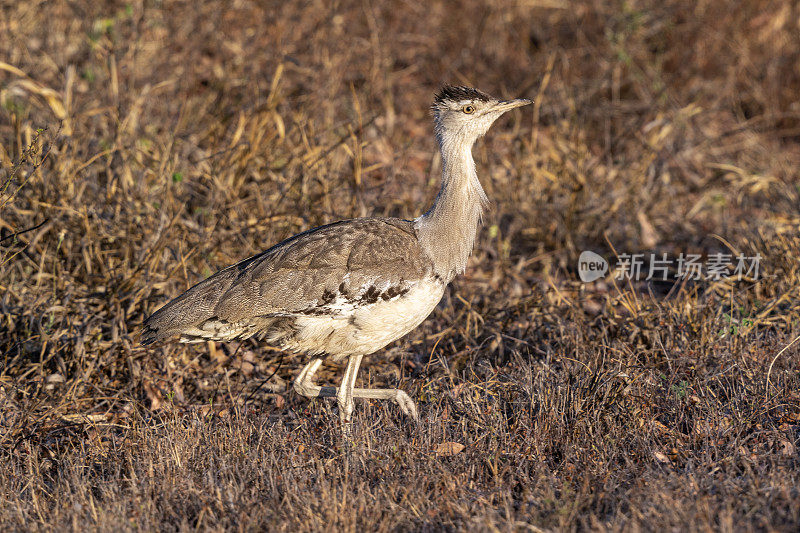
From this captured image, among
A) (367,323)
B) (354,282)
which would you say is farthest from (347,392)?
(354,282)

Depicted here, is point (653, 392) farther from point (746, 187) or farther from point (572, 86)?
point (572, 86)

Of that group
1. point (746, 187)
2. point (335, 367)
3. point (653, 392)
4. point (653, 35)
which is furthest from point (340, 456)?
point (653, 35)

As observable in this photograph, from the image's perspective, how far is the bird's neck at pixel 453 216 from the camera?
14.4 feet

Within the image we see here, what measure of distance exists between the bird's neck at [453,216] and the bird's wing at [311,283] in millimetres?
103

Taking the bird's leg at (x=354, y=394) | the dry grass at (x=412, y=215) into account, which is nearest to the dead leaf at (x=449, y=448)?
the dry grass at (x=412, y=215)

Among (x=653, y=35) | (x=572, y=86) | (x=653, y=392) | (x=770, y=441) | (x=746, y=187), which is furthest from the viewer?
(x=653, y=35)

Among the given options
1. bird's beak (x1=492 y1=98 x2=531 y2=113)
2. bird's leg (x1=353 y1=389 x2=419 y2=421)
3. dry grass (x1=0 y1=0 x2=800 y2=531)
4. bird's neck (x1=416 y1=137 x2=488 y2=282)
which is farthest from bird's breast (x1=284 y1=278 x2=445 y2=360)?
bird's beak (x1=492 y1=98 x2=531 y2=113)

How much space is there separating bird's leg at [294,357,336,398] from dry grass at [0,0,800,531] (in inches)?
5.8

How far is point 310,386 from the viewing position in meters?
4.68

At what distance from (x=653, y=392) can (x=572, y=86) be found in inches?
173

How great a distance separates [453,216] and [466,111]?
581 millimetres

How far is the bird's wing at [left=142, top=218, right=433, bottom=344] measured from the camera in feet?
13.8

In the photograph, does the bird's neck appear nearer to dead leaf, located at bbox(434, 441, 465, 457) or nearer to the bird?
the bird

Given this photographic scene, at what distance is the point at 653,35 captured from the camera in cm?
859
